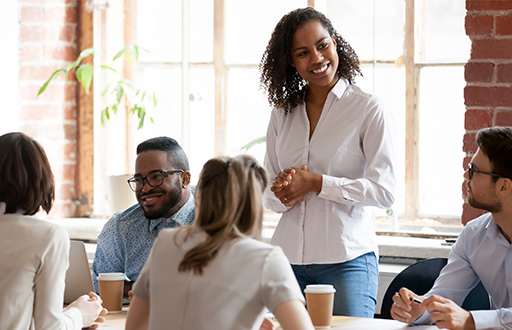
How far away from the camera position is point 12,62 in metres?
3.99

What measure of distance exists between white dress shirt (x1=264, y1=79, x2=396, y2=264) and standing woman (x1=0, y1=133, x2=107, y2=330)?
86 cm

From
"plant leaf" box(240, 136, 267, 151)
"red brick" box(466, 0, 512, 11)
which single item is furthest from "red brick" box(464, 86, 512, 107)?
"plant leaf" box(240, 136, 267, 151)

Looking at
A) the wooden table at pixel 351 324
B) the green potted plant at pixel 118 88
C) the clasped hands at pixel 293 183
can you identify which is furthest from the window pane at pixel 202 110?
the wooden table at pixel 351 324

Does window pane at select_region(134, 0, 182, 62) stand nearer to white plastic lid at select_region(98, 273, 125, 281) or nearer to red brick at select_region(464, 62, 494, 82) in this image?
red brick at select_region(464, 62, 494, 82)

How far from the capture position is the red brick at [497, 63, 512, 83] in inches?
120

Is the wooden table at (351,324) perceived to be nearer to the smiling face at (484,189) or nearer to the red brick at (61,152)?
the smiling face at (484,189)

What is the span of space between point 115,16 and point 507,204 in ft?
8.72

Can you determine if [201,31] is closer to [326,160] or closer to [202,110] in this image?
[202,110]

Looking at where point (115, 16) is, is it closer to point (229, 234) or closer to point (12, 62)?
point (12, 62)

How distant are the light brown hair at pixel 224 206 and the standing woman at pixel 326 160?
0.82 m

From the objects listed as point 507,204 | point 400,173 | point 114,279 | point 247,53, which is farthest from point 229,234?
point 247,53

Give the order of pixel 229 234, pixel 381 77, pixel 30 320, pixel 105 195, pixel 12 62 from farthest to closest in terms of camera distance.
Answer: pixel 105 195 < pixel 12 62 < pixel 381 77 < pixel 30 320 < pixel 229 234

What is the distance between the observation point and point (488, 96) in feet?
10.1

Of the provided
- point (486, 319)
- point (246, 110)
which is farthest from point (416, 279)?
point (246, 110)
